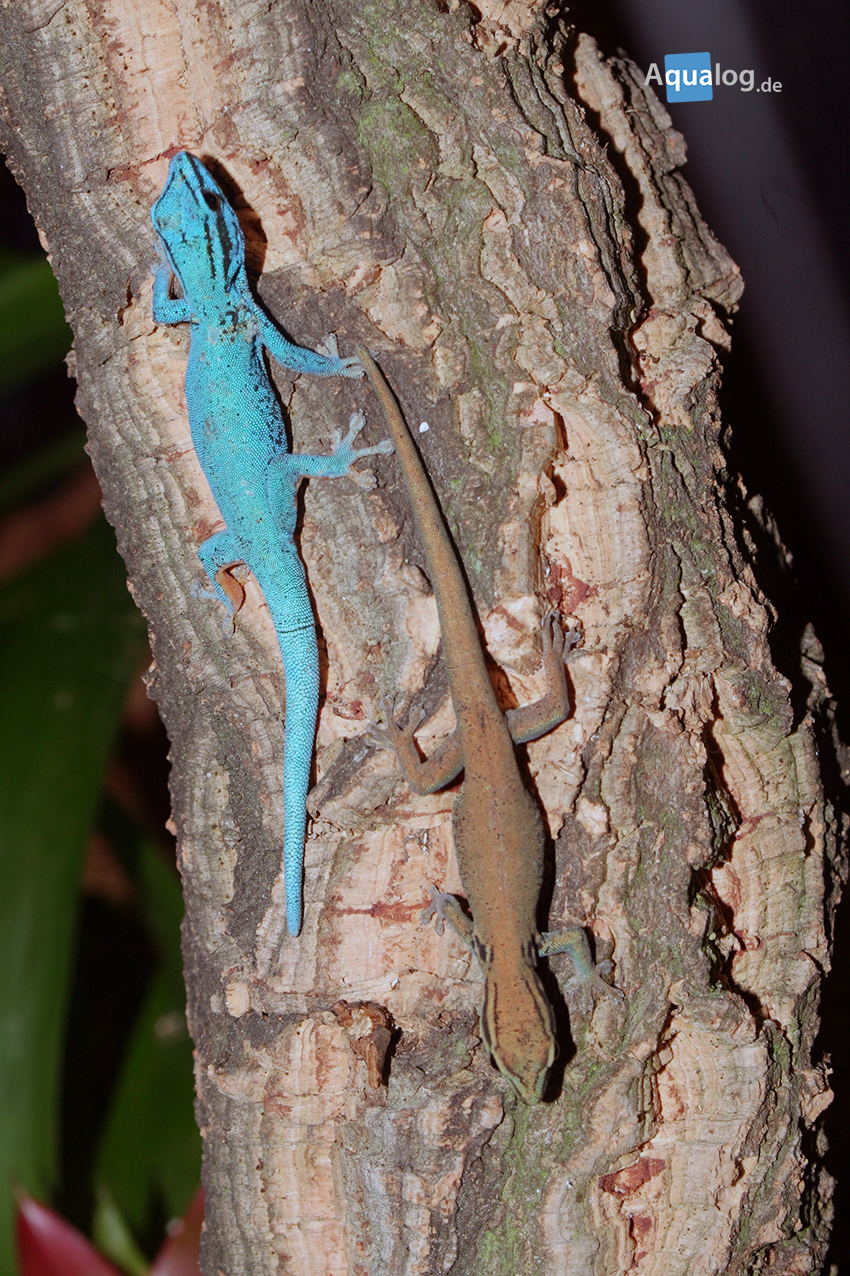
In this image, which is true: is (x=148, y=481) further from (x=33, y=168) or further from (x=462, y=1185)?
(x=462, y=1185)

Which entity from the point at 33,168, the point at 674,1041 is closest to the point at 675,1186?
the point at 674,1041

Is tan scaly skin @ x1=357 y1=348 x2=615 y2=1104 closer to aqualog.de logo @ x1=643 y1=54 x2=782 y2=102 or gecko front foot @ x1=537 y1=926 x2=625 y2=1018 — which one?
gecko front foot @ x1=537 y1=926 x2=625 y2=1018

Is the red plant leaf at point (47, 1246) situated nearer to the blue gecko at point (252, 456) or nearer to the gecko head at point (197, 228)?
the blue gecko at point (252, 456)

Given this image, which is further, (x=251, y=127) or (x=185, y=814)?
(x=185, y=814)

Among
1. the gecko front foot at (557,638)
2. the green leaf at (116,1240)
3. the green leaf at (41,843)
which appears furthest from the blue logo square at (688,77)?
the green leaf at (116,1240)

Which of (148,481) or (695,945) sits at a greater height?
(148,481)

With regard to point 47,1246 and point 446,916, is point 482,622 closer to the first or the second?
point 446,916
